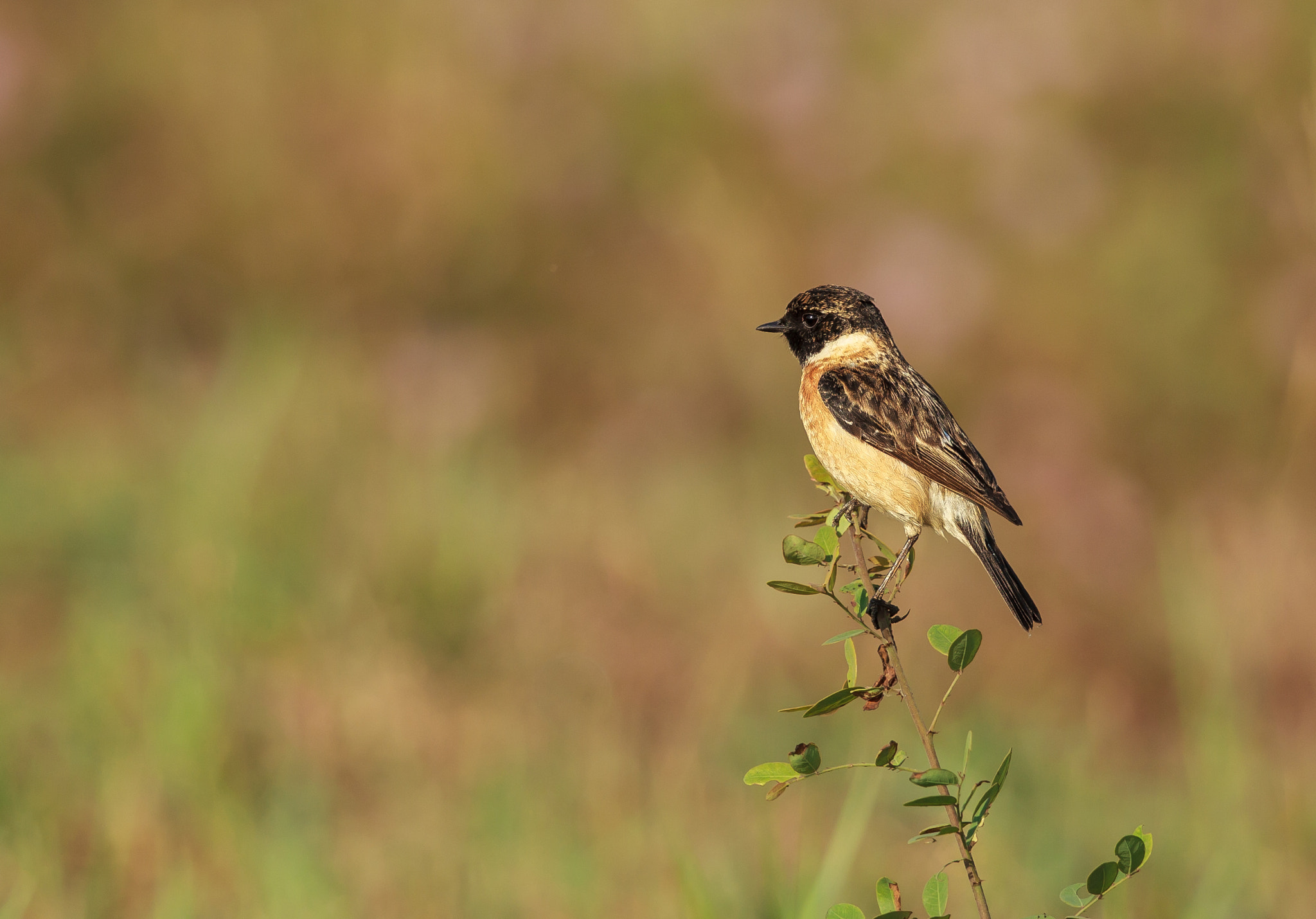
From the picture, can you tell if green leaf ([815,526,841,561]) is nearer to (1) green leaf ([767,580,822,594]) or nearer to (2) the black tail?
(1) green leaf ([767,580,822,594])

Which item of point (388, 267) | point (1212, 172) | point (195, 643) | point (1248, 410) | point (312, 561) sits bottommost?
point (195, 643)

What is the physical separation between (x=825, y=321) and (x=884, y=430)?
375mm

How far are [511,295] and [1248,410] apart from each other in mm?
4978

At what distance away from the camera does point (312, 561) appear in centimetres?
608

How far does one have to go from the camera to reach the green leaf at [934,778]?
5.90 ft

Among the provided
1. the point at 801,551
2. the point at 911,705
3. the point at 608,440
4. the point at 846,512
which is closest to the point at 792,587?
the point at 801,551

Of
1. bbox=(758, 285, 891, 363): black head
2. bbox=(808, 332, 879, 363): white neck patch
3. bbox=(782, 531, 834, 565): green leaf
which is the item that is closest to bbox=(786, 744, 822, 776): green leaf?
bbox=(782, 531, 834, 565): green leaf

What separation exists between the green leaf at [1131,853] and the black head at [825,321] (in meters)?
1.75

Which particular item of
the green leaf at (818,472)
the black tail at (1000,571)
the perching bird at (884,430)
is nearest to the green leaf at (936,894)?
the green leaf at (818,472)

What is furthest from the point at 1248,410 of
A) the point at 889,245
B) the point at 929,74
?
the point at 929,74

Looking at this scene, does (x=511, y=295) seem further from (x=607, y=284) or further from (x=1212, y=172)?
(x=1212, y=172)

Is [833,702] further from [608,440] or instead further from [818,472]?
[608,440]

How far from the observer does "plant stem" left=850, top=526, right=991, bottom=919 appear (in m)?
1.78

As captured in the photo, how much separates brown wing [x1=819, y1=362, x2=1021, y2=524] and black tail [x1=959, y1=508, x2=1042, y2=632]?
183 mm
